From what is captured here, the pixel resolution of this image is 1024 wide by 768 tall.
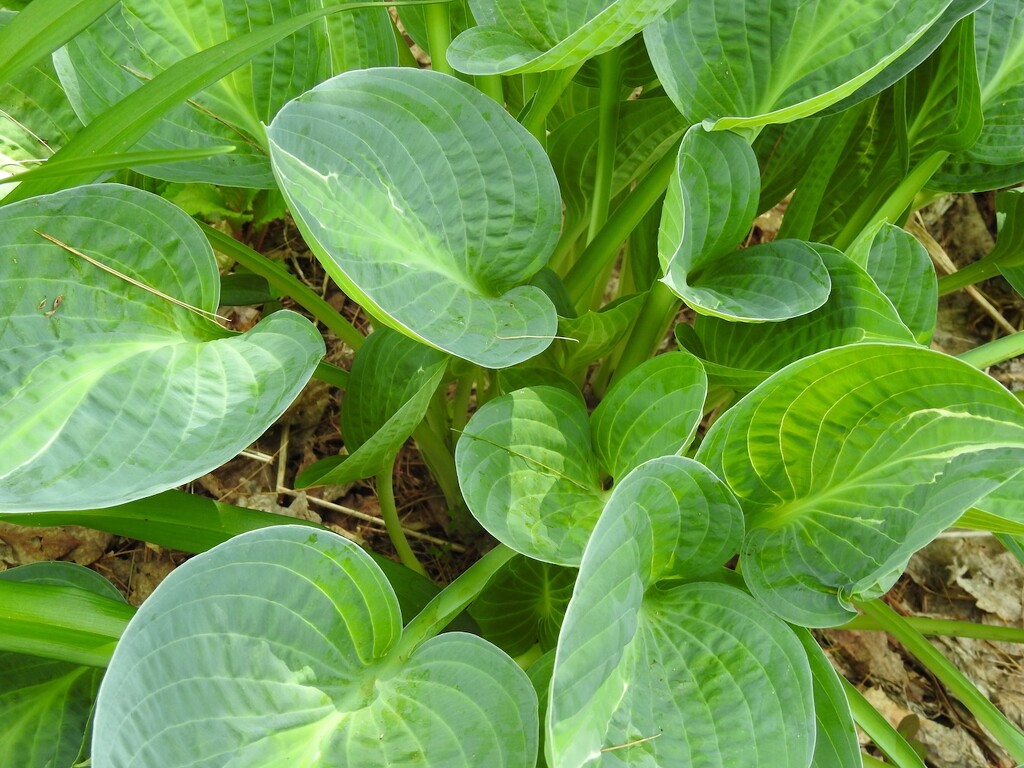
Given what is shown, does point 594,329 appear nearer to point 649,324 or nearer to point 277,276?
point 649,324

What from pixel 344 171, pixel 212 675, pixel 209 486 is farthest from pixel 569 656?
pixel 209 486

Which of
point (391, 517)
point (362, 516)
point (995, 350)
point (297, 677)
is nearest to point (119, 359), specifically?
point (297, 677)

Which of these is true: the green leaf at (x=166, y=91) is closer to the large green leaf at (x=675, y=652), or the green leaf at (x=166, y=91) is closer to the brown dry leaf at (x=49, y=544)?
the large green leaf at (x=675, y=652)

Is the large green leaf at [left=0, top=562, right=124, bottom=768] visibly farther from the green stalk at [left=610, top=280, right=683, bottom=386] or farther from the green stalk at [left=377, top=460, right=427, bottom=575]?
the green stalk at [left=610, top=280, right=683, bottom=386]

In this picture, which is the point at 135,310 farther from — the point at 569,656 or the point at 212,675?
the point at 569,656

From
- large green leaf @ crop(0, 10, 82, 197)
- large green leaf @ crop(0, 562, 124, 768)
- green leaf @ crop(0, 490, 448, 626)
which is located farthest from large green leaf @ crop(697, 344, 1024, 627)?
large green leaf @ crop(0, 10, 82, 197)

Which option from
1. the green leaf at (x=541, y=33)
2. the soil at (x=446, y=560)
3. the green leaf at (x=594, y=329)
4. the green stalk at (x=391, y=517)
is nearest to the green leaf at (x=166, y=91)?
the green leaf at (x=541, y=33)

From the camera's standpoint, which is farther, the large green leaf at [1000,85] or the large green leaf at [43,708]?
the large green leaf at [1000,85]
